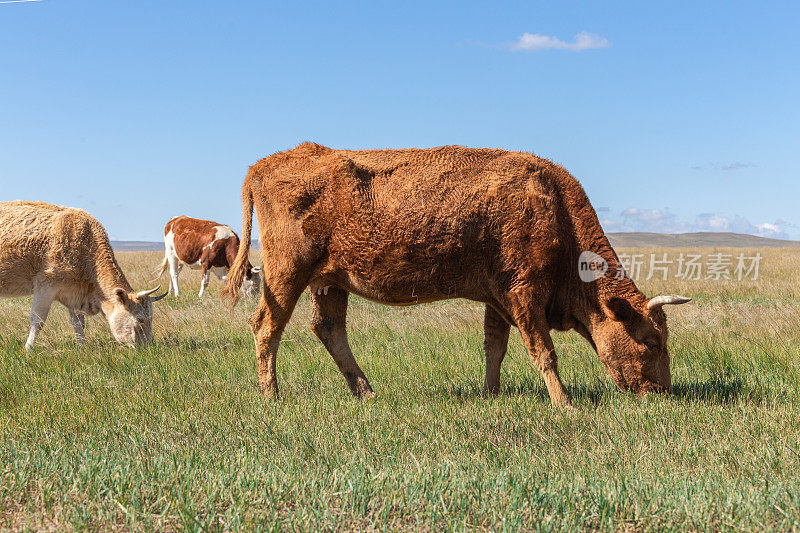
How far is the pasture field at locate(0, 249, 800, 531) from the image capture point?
128 inches

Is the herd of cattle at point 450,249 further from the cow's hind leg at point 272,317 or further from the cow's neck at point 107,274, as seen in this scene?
the cow's neck at point 107,274

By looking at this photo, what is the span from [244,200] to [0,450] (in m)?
3.04

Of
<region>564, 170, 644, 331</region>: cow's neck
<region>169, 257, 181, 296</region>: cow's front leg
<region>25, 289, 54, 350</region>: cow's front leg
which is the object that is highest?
<region>564, 170, 644, 331</region>: cow's neck

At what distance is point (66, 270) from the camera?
9.67 metres

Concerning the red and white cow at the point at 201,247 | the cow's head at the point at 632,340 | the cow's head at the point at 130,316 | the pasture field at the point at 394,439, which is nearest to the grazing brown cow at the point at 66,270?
the cow's head at the point at 130,316

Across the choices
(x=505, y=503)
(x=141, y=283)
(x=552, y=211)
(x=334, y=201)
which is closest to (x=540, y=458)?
(x=505, y=503)

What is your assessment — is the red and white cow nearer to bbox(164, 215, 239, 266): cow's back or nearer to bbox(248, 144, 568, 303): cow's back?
bbox(164, 215, 239, 266): cow's back

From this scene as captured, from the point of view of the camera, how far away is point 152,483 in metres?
3.56

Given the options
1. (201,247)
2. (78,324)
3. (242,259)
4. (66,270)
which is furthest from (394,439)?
(201,247)

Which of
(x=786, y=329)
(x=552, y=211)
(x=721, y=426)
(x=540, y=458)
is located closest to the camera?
(x=540, y=458)

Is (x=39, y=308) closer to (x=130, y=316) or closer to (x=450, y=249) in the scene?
(x=130, y=316)

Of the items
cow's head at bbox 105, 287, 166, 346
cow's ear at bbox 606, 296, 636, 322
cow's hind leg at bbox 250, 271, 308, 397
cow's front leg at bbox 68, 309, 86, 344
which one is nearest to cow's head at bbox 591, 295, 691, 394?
cow's ear at bbox 606, 296, 636, 322

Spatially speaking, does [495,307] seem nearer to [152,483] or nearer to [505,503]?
[505,503]

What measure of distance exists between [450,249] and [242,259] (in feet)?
7.09
